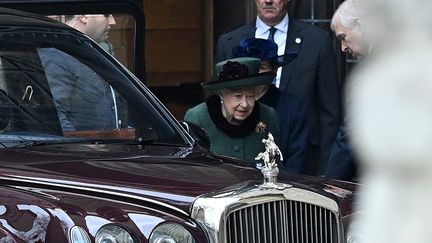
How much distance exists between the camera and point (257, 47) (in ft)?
21.8

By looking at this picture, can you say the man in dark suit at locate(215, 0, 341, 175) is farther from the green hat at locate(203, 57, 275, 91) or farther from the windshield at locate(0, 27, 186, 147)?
the windshield at locate(0, 27, 186, 147)

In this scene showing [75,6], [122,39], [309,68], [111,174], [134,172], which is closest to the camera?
[111,174]

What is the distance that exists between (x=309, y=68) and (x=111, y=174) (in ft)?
11.3

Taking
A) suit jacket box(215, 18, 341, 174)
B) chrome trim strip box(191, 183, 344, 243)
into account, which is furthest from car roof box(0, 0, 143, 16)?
chrome trim strip box(191, 183, 344, 243)

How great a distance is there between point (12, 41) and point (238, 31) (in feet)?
9.28

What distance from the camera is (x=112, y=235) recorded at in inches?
153

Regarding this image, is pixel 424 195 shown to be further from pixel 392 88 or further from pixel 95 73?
pixel 95 73

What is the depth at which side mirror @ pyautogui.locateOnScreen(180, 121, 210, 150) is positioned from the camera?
5.30 m

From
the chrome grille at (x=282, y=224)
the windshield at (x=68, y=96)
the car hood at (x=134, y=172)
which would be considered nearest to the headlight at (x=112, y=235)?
the car hood at (x=134, y=172)

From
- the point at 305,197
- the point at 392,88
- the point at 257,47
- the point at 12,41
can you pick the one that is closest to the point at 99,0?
the point at 257,47

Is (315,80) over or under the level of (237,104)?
over

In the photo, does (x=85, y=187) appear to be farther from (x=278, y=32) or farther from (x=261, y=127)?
(x=278, y=32)

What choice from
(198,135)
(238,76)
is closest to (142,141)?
(198,135)

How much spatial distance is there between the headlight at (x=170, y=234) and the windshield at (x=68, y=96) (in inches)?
38.6
